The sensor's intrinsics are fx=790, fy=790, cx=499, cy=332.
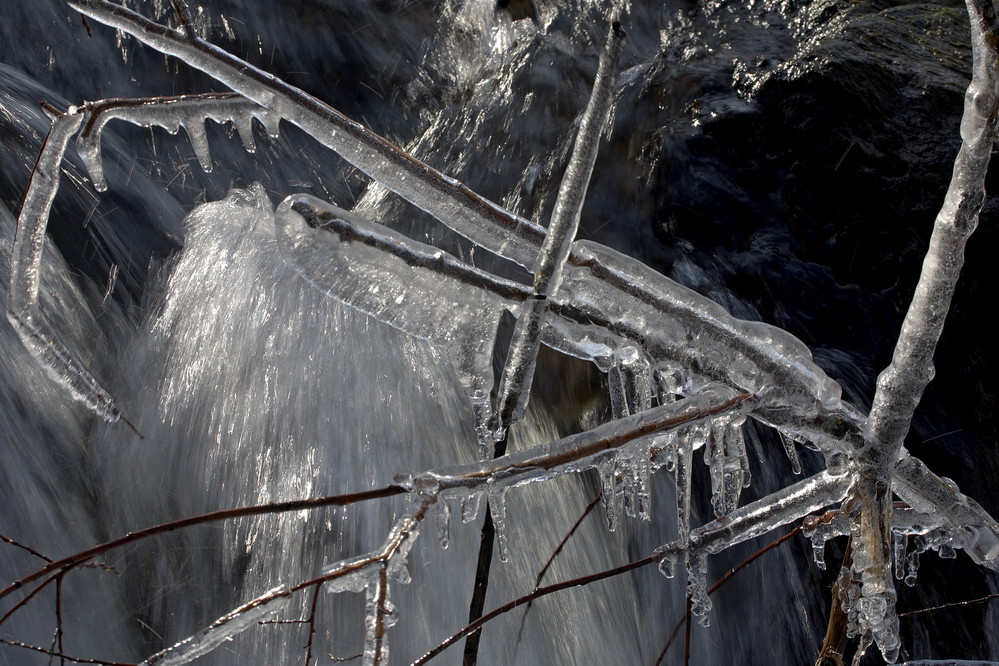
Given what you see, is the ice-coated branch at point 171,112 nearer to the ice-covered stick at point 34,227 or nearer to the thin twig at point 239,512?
the ice-covered stick at point 34,227

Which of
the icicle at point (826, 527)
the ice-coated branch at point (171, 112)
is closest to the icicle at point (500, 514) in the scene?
the icicle at point (826, 527)

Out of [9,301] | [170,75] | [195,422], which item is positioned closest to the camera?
[9,301]

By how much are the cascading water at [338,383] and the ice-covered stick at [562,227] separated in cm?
184

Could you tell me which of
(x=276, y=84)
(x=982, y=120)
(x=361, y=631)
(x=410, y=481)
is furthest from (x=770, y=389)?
(x=361, y=631)

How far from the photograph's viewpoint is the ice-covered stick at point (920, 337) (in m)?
1.10

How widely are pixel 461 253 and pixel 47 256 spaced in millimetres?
1865

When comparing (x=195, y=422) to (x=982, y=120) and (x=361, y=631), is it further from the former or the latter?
(x=982, y=120)

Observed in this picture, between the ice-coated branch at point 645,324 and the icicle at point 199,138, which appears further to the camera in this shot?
the icicle at point 199,138

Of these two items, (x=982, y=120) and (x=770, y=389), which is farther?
(x=770, y=389)

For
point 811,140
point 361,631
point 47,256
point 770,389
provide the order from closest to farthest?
point 770,389 < point 361,631 < point 47,256 < point 811,140

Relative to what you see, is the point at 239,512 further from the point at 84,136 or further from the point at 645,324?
the point at 84,136

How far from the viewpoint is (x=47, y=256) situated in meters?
3.40

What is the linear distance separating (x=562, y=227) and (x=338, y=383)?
2.29 meters

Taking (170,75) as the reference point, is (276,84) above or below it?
below
